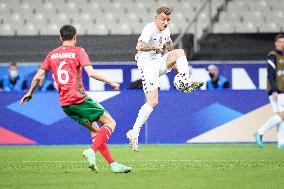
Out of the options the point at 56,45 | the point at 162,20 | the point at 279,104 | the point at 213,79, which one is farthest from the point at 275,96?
the point at 56,45

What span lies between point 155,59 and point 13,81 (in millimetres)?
7755

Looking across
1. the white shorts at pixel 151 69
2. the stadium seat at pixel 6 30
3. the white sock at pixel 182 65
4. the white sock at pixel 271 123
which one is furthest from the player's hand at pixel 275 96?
the stadium seat at pixel 6 30

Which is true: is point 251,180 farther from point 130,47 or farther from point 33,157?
point 130,47

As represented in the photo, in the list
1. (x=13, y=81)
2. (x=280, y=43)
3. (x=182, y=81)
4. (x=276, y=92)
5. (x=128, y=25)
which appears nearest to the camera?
(x=182, y=81)

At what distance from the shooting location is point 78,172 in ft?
34.6

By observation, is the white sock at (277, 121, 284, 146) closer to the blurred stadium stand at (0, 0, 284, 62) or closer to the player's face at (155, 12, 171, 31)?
the player's face at (155, 12, 171, 31)

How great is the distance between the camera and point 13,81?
771 inches

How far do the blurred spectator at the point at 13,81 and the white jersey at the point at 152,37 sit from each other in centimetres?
758

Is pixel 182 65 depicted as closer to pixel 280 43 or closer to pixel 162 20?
pixel 162 20

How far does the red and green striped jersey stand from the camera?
10094 mm

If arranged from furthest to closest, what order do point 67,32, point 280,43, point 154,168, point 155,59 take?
point 280,43 → point 155,59 → point 154,168 → point 67,32

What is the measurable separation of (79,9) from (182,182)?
14.9 m

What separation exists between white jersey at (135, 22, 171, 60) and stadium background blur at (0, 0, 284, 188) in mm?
1614

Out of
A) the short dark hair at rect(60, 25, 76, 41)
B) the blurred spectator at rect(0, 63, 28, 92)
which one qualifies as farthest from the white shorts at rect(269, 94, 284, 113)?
the short dark hair at rect(60, 25, 76, 41)
